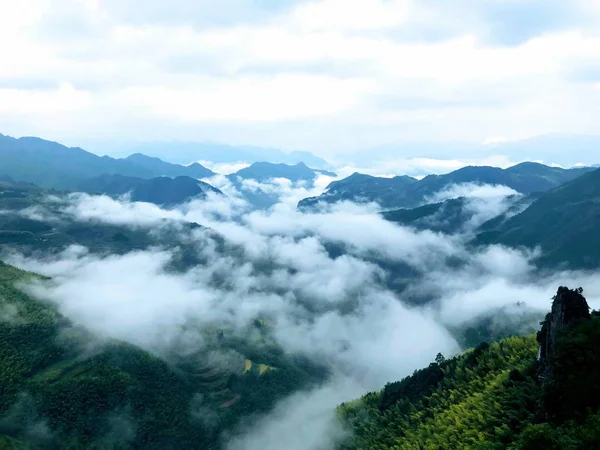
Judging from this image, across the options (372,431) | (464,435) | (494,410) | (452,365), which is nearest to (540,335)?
(494,410)

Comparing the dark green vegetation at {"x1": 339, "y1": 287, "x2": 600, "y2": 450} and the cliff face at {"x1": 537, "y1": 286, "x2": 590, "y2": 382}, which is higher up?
the cliff face at {"x1": 537, "y1": 286, "x2": 590, "y2": 382}

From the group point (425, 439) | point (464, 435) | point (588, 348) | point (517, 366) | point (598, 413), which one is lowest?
point (425, 439)

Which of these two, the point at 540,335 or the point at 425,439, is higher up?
the point at 540,335

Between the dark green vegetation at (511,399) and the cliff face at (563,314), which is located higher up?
the cliff face at (563,314)

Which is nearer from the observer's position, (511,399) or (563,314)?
(563,314)

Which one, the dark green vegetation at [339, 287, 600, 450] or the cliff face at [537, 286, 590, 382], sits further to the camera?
the cliff face at [537, 286, 590, 382]

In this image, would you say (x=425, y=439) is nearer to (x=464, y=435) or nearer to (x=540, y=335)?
(x=464, y=435)

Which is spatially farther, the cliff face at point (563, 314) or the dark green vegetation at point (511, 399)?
the cliff face at point (563, 314)

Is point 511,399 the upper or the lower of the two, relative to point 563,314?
lower
